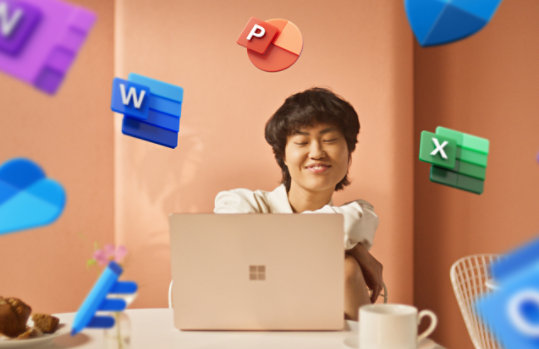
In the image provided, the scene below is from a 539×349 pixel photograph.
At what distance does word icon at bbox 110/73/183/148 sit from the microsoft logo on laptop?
40 cm

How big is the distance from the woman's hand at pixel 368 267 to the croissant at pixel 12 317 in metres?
1.03

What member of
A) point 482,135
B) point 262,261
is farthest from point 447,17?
point 482,135

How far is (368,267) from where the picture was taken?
1.78 metres

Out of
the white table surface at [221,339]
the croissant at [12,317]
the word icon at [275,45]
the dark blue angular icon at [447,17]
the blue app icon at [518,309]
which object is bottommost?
the white table surface at [221,339]

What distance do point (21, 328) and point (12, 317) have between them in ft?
0.11

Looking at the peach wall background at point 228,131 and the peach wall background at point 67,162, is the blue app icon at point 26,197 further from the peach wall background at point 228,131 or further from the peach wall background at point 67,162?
the peach wall background at point 67,162

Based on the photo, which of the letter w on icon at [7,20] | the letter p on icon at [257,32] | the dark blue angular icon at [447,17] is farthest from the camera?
the letter p on icon at [257,32]

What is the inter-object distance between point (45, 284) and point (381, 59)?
1890 millimetres

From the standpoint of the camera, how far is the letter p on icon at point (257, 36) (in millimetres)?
1557

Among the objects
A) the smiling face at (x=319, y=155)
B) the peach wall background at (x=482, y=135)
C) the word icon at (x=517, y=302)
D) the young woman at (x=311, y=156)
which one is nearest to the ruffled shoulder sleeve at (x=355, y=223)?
the young woman at (x=311, y=156)

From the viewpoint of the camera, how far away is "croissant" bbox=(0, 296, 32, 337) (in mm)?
1053

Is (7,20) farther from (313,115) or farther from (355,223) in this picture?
(313,115)

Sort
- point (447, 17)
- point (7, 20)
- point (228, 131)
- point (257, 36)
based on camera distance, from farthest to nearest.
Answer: point (228, 131), point (257, 36), point (447, 17), point (7, 20)

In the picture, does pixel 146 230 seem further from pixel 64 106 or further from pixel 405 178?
pixel 405 178
